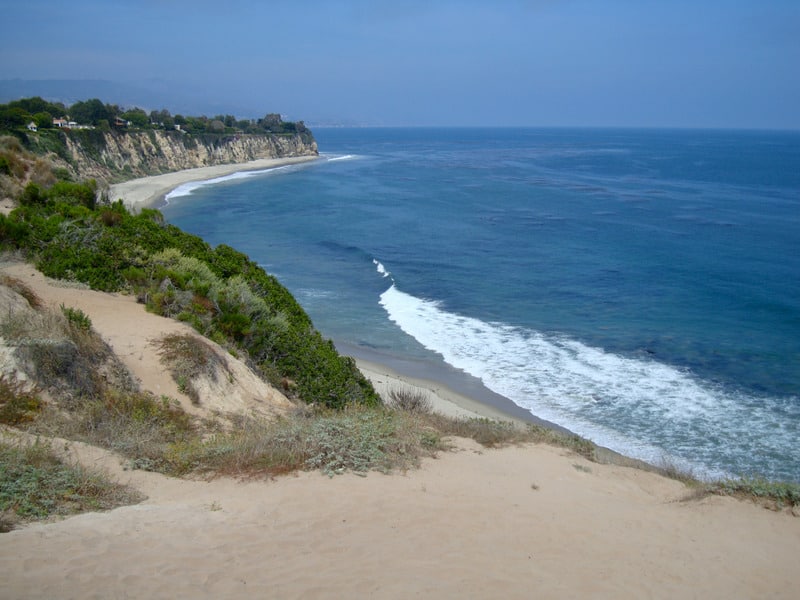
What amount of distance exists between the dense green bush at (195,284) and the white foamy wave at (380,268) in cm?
1608

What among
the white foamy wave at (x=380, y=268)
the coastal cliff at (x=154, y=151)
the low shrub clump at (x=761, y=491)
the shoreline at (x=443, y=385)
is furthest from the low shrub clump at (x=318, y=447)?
the coastal cliff at (x=154, y=151)

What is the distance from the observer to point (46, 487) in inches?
260

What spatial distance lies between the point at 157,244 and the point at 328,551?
1246 cm

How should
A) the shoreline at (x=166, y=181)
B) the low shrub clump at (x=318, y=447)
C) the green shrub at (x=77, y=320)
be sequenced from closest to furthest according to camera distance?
the low shrub clump at (x=318, y=447)
the green shrub at (x=77, y=320)
the shoreline at (x=166, y=181)

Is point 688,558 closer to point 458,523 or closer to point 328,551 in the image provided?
point 458,523

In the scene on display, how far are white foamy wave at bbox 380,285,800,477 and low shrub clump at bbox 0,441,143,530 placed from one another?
10916 mm

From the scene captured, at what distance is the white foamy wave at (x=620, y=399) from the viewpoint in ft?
51.6

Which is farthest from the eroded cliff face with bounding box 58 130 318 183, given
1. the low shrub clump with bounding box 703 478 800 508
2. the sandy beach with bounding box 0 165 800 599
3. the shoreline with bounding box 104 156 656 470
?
the low shrub clump with bounding box 703 478 800 508

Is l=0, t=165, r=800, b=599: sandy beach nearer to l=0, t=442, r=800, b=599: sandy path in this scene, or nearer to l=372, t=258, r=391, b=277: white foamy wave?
l=0, t=442, r=800, b=599: sandy path

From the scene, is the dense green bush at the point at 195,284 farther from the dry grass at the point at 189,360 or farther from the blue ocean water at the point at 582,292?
the blue ocean water at the point at 582,292

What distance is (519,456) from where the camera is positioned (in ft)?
34.4

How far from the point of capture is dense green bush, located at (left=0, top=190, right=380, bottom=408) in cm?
1366

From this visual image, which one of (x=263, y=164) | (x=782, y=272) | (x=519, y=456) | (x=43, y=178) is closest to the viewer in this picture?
(x=519, y=456)

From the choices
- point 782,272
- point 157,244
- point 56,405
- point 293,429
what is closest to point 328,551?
point 293,429
